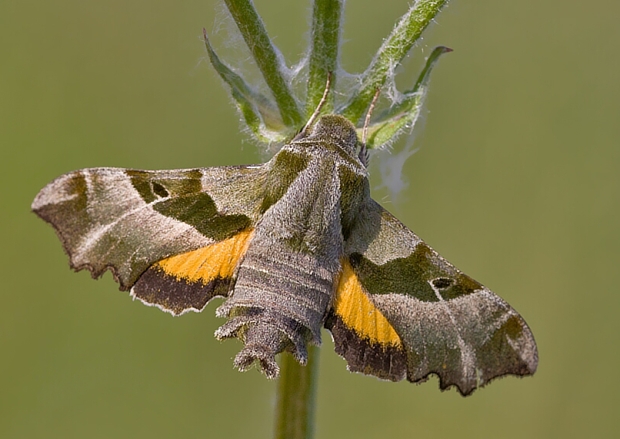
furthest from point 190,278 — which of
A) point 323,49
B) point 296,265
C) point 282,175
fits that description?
point 323,49

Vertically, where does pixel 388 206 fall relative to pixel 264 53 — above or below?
above

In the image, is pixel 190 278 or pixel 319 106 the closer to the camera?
pixel 190 278

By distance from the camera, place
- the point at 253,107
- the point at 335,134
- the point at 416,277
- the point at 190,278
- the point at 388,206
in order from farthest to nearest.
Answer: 1. the point at 388,206
2. the point at 253,107
3. the point at 335,134
4. the point at 416,277
5. the point at 190,278

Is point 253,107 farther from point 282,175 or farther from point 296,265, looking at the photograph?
point 296,265

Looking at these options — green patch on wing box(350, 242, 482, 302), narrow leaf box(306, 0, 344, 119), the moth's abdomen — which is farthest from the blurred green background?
the moth's abdomen

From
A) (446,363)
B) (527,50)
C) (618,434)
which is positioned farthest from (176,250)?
(527,50)

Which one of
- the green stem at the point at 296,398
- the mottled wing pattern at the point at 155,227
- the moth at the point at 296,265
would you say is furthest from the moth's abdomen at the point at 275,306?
the green stem at the point at 296,398

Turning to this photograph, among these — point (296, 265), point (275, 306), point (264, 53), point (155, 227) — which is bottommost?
point (275, 306)

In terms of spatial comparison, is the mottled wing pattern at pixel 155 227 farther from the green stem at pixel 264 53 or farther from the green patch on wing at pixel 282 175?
the green stem at pixel 264 53
